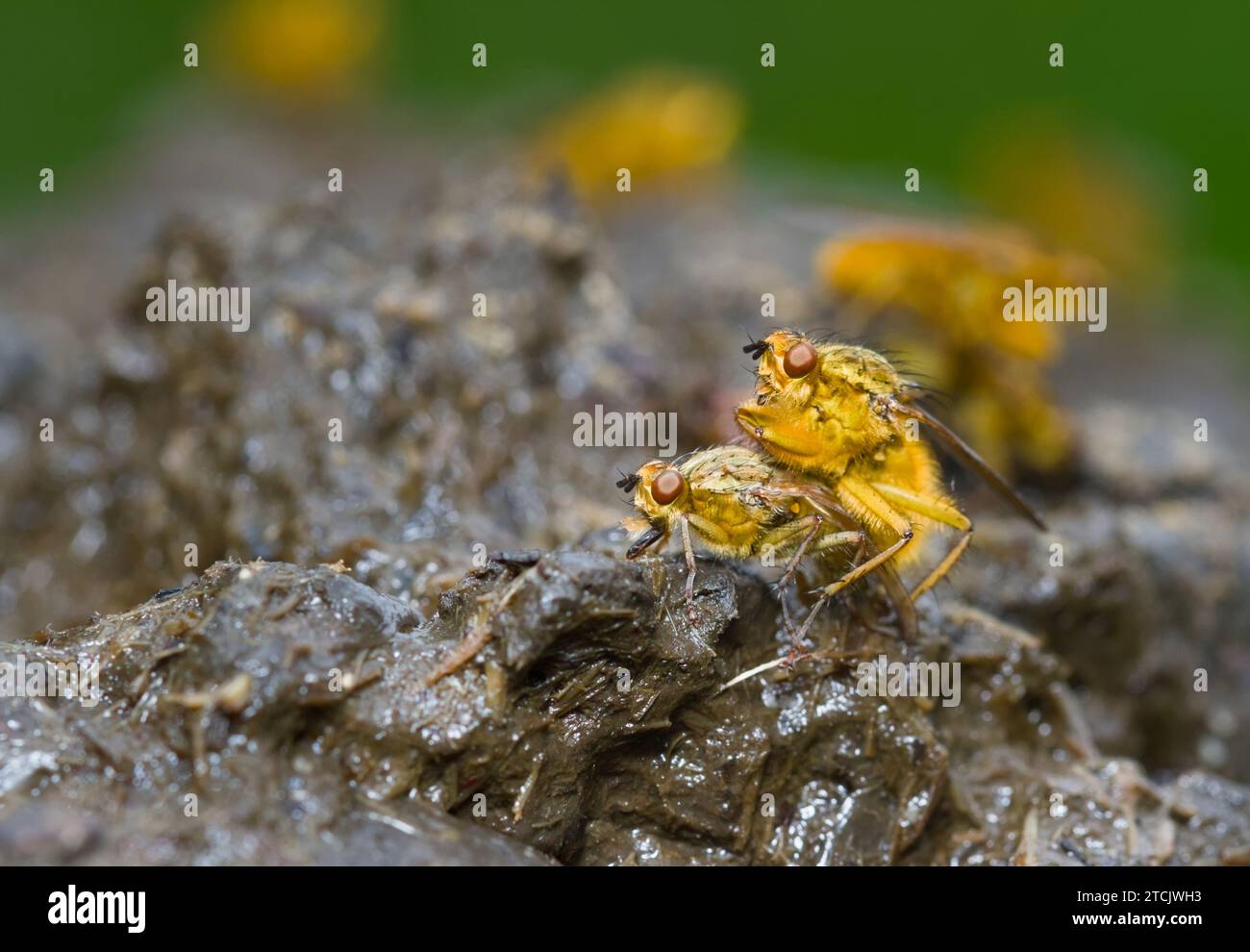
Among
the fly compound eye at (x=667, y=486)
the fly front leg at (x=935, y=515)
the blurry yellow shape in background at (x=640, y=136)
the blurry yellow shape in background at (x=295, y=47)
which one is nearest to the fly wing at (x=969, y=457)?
the fly front leg at (x=935, y=515)

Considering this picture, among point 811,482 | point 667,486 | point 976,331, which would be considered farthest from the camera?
point 976,331

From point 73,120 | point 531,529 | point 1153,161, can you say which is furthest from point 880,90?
point 531,529

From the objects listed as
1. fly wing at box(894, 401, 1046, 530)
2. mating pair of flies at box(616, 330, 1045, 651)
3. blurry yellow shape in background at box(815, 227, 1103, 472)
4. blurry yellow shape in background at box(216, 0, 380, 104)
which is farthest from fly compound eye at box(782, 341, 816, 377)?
blurry yellow shape in background at box(216, 0, 380, 104)

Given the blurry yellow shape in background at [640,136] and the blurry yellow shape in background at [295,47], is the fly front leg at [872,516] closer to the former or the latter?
the blurry yellow shape in background at [640,136]

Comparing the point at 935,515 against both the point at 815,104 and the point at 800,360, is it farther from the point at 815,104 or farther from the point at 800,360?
the point at 815,104

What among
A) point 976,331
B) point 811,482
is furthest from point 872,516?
point 976,331

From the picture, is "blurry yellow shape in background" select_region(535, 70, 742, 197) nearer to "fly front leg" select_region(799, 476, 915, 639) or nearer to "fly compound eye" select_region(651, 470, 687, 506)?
"fly front leg" select_region(799, 476, 915, 639)

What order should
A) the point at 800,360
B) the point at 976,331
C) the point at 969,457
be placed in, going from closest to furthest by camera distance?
the point at 800,360 → the point at 969,457 → the point at 976,331
